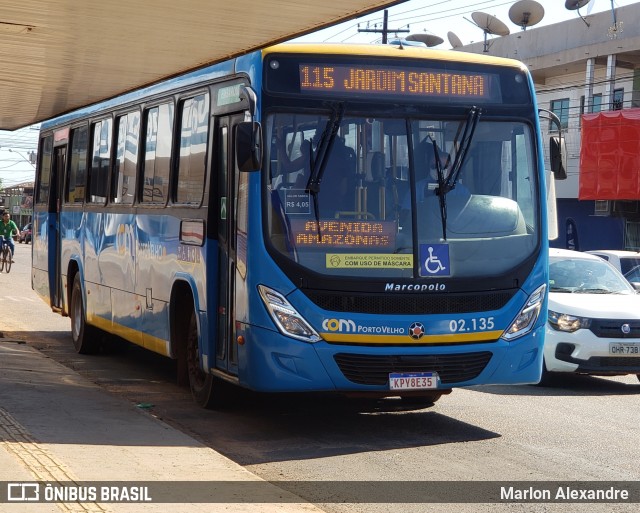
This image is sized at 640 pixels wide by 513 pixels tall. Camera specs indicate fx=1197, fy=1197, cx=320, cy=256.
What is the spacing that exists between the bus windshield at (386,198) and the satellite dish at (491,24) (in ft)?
110

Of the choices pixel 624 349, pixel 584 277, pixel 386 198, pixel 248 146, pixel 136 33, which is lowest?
pixel 624 349

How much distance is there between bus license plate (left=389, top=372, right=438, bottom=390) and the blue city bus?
11mm

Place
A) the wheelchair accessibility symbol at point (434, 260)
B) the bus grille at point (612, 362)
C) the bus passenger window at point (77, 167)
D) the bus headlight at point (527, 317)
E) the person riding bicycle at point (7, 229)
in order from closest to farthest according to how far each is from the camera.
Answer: the wheelchair accessibility symbol at point (434, 260) < the bus headlight at point (527, 317) < the bus grille at point (612, 362) < the bus passenger window at point (77, 167) < the person riding bicycle at point (7, 229)

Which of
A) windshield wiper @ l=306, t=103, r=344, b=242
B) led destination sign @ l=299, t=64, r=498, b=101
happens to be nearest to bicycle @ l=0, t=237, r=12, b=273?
led destination sign @ l=299, t=64, r=498, b=101

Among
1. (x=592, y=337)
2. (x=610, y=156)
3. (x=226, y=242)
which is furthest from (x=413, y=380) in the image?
(x=610, y=156)

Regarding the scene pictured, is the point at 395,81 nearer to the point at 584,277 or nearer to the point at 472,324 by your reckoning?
the point at 472,324

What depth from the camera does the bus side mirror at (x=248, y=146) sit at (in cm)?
926

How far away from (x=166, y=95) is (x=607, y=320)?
5.35 m

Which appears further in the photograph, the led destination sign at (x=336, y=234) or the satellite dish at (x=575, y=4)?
the satellite dish at (x=575, y=4)

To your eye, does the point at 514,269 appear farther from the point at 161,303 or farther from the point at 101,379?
the point at 101,379

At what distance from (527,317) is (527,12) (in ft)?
106

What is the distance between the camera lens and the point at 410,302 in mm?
9594

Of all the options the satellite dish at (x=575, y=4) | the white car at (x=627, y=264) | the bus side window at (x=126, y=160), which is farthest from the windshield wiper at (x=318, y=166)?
the satellite dish at (x=575, y=4)

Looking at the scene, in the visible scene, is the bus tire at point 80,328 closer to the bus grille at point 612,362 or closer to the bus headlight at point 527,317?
the bus grille at point 612,362
